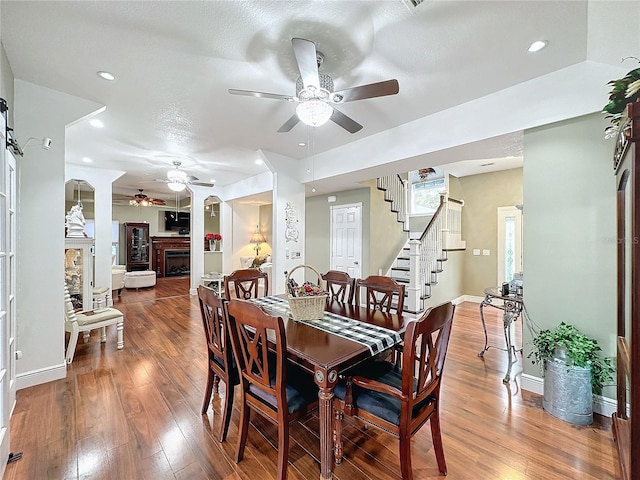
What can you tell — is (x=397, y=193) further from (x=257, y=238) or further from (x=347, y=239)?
(x=257, y=238)

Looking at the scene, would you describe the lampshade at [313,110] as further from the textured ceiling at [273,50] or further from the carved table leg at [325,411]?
the carved table leg at [325,411]

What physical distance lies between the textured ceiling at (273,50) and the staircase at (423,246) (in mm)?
2167

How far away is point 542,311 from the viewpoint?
8.32ft

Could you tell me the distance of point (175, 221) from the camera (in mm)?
10812

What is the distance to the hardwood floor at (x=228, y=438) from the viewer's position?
167 cm

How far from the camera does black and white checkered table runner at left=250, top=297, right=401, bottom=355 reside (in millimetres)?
1722

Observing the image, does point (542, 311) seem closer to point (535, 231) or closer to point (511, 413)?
point (535, 231)

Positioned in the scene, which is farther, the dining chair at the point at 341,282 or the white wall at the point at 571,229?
the dining chair at the point at 341,282

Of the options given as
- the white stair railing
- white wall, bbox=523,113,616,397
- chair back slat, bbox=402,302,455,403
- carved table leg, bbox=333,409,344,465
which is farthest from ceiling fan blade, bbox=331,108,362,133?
the white stair railing

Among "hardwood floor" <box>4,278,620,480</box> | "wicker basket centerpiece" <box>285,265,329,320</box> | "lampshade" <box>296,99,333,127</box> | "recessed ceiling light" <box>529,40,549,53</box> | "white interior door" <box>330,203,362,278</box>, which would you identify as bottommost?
"hardwood floor" <box>4,278,620,480</box>

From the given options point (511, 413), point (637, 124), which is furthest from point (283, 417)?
point (637, 124)

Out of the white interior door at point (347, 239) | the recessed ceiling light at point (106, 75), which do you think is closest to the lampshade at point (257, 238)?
the white interior door at point (347, 239)

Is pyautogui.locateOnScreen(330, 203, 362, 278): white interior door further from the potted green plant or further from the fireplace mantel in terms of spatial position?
the fireplace mantel

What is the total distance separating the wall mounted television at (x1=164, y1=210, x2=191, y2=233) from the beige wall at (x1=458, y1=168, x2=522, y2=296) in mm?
9583
